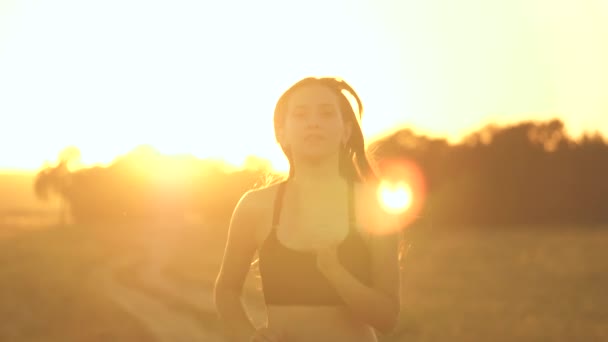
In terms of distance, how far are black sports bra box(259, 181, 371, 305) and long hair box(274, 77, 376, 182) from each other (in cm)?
32

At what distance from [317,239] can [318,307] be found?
10.2 inches

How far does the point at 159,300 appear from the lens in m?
22.7

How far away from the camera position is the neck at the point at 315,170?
155 inches

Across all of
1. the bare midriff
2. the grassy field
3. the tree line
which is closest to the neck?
the bare midriff

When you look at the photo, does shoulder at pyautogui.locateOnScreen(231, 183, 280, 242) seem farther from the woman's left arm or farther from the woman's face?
the woman's left arm

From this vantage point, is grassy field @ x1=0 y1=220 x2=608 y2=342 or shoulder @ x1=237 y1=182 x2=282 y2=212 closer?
shoulder @ x1=237 y1=182 x2=282 y2=212

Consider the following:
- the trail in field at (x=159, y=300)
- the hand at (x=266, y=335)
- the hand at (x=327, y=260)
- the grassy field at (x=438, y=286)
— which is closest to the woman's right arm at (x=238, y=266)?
the hand at (x=266, y=335)

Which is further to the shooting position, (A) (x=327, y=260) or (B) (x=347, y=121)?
(B) (x=347, y=121)

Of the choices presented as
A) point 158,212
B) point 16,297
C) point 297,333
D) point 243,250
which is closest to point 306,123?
point 243,250

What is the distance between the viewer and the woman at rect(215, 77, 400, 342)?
3.71 metres

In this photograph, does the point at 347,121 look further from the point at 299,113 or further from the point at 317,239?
the point at 317,239

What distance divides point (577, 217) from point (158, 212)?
32.7 meters

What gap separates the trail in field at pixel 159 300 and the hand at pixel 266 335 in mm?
12202

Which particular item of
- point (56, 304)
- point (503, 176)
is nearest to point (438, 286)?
point (56, 304)
